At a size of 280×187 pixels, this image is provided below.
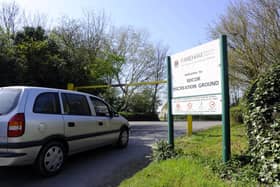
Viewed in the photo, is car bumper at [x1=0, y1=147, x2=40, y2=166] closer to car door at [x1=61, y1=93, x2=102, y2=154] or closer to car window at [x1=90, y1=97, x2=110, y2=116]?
car door at [x1=61, y1=93, x2=102, y2=154]

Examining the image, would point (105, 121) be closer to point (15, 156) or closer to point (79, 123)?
point (79, 123)

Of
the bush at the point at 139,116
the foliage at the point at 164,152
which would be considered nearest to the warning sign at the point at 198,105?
the foliage at the point at 164,152

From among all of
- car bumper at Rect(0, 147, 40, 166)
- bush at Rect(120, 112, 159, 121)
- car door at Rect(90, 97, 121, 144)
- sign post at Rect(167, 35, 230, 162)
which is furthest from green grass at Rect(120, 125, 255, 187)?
bush at Rect(120, 112, 159, 121)

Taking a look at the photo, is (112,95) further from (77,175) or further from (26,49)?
(77,175)

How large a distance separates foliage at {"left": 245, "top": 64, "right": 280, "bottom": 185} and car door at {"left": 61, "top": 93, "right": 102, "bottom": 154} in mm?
3569

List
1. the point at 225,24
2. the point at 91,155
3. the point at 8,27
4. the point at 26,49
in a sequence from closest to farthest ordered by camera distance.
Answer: the point at 91,155, the point at 26,49, the point at 225,24, the point at 8,27

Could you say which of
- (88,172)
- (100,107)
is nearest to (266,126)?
(88,172)

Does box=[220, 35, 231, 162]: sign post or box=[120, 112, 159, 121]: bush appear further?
box=[120, 112, 159, 121]: bush

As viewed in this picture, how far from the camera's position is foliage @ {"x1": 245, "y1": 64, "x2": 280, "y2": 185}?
3625mm

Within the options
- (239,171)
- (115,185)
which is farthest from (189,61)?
(115,185)

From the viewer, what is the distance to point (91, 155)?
23.4ft

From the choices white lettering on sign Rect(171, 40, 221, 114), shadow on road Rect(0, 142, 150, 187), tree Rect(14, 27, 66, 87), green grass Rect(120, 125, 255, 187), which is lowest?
shadow on road Rect(0, 142, 150, 187)

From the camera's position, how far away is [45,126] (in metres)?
5.02

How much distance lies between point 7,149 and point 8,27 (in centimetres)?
2325
